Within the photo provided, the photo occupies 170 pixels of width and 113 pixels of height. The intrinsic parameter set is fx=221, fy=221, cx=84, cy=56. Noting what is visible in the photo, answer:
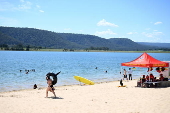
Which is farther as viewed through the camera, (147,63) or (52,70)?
(52,70)

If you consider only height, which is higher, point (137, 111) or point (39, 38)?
point (39, 38)

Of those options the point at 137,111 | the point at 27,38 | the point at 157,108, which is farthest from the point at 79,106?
the point at 27,38

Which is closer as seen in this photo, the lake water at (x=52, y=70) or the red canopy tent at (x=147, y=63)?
the red canopy tent at (x=147, y=63)

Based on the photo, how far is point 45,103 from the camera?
38.1ft

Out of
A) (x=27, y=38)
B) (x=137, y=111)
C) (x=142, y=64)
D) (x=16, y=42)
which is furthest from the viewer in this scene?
(x=27, y=38)

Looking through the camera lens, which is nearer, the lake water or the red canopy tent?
the red canopy tent

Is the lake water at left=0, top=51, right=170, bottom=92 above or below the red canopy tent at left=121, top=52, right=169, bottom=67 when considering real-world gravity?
below

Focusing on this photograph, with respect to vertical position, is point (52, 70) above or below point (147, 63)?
below

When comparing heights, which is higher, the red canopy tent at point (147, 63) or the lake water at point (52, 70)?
the red canopy tent at point (147, 63)

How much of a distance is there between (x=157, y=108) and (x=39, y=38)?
192086mm

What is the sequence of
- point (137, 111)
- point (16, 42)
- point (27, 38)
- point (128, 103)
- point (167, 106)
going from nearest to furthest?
point (137, 111) → point (167, 106) → point (128, 103) → point (16, 42) → point (27, 38)

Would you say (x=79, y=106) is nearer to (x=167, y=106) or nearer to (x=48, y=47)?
(x=167, y=106)

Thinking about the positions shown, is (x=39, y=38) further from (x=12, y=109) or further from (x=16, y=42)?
(x=12, y=109)

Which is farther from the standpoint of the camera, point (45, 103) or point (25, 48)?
point (25, 48)
